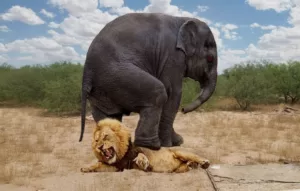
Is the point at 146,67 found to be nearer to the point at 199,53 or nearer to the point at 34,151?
the point at 199,53

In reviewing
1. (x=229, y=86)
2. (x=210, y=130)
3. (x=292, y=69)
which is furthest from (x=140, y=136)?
(x=292, y=69)

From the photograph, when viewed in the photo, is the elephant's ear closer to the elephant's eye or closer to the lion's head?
the elephant's eye

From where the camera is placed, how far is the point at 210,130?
11891mm

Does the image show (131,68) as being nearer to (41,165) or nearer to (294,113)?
(41,165)

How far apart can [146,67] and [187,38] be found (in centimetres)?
66

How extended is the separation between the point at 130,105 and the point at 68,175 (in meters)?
1.86

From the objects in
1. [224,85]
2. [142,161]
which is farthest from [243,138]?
[224,85]

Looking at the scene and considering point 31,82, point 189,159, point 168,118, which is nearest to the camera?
point 168,118

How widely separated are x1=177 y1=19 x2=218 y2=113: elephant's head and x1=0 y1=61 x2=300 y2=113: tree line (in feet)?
38.6

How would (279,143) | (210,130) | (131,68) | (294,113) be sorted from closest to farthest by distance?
(131,68)
(279,143)
(210,130)
(294,113)

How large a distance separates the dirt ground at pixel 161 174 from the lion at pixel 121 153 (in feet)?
0.88

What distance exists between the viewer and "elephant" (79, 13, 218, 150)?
447 centimetres

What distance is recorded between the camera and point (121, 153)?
4520 millimetres

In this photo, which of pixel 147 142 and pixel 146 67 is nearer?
pixel 147 142
